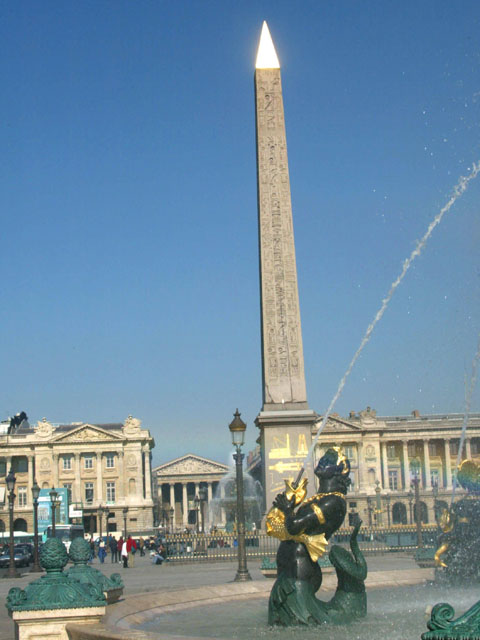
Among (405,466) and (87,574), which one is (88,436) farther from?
(87,574)

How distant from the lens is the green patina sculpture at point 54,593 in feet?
22.2

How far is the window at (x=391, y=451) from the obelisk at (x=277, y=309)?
237ft

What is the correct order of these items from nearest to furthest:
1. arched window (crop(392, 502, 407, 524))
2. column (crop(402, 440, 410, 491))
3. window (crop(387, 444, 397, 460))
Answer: arched window (crop(392, 502, 407, 524))
column (crop(402, 440, 410, 491))
window (crop(387, 444, 397, 460))

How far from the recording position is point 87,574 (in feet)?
28.1

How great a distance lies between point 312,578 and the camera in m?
8.07

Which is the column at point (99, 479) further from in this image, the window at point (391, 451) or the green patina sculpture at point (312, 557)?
the green patina sculpture at point (312, 557)

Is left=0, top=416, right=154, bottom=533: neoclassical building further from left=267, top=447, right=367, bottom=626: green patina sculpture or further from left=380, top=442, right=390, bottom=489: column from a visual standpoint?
left=267, top=447, right=367, bottom=626: green patina sculpture

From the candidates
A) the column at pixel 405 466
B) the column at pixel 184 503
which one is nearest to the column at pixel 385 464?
the column at pixel 405 466

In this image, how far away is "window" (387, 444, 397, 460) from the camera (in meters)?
98.0

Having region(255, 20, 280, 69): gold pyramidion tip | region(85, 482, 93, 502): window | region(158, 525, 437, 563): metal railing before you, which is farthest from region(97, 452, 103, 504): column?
region(255, 20, 280, 69): gold pyramidion tip

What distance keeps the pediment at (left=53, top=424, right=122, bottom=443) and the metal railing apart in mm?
59176

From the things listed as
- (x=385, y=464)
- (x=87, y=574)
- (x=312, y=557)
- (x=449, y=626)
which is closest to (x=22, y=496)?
(x=385, y=464)

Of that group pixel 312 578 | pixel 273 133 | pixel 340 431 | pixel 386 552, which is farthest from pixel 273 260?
pixel 340 431

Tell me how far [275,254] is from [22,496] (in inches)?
2935
